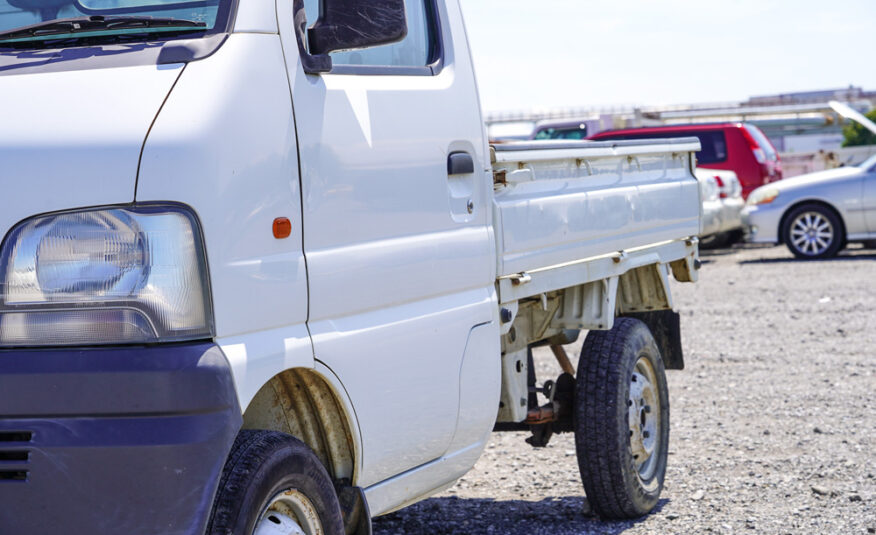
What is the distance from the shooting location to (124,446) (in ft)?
8.07

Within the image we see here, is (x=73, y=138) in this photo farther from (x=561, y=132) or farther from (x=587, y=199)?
(x=561, y=132)

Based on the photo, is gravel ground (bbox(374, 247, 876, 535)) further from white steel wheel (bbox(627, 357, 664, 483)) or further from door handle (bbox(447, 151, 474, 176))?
door handle (bbox(447, 151, 474, 176))

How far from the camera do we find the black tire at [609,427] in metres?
4.92

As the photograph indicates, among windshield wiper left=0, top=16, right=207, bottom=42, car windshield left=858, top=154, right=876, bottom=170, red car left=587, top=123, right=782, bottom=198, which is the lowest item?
car windshield left=858, top=154, right=876, bottom=170

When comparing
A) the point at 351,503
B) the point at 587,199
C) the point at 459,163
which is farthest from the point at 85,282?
the point at 587,199

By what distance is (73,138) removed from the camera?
8.44 ft

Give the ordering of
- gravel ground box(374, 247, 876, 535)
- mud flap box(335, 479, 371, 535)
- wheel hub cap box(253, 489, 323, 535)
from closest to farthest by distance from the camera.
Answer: wheel hub cap box(253, 489, 323, 535) < mud flap box(335, 479, 371, 535) < gravel ground box(374, 247, 876, 535)

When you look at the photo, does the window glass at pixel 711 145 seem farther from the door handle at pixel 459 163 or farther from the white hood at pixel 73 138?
the white hood at pixel 73 138

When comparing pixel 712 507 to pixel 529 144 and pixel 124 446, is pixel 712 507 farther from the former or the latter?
pixel 124 446

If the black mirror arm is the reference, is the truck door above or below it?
below

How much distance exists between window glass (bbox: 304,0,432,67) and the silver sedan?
538 inches

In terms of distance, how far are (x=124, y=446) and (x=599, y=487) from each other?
2.87 m

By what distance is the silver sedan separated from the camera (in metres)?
16.4

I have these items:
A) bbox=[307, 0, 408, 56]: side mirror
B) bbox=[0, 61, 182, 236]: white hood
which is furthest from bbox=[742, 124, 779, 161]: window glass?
bbox=[0, 61, 182, 236]: white hood
